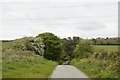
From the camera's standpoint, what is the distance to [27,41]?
68312 millimetres

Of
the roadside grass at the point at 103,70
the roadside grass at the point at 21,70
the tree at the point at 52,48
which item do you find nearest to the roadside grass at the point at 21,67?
the roadside grass at the point at 21,70

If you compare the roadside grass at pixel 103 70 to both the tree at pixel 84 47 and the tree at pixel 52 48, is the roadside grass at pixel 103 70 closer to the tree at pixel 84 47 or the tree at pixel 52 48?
the tree at pixel 84 47

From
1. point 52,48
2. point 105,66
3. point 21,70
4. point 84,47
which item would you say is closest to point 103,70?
point 105,66

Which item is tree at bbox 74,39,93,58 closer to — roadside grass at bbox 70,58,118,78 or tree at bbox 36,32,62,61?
tree at bbox 36,32,62,61

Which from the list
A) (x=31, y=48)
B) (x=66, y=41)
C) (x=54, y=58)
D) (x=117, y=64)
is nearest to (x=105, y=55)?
(x=117, y=64)

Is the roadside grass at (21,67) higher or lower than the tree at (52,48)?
higher

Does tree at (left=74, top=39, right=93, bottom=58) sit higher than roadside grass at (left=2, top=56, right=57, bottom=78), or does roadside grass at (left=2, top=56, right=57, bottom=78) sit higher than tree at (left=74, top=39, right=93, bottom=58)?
roadside grass at (left=2, top=56, right=57, bottom=78)

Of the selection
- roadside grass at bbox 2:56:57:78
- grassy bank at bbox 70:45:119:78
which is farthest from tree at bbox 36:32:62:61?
roadside grass at bbox 2:56:57:78

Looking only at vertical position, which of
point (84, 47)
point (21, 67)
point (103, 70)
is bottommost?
point (84, 47)

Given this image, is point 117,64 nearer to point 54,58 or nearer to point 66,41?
point 54,58

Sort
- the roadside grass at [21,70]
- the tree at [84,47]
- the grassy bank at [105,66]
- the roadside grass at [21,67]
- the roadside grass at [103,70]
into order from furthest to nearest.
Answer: the tree at [84,47] < the grassy bank at [105,66] < the roadside grass at [21,67] < the roadside grass at [103,70] < the roadside grass at [21,70]

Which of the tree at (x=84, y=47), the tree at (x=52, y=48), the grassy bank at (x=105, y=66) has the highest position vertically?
the grassy bank at (x=105, y=66)

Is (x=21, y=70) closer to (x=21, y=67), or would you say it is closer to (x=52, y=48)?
(x=21, y=67)

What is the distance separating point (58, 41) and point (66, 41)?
117ft
